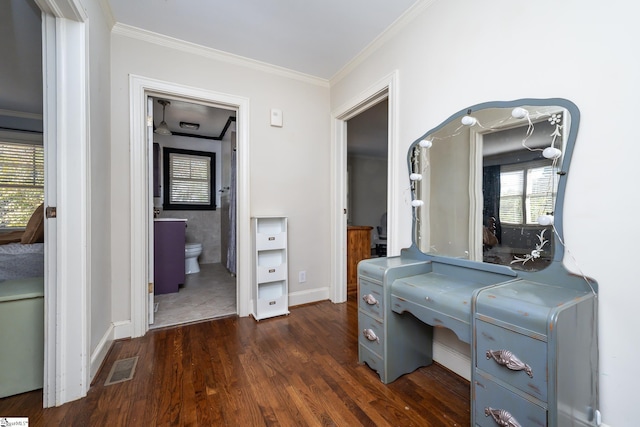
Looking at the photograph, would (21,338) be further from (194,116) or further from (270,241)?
(194,116)

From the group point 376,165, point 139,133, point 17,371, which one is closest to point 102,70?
point 139,133

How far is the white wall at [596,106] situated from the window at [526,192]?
0.26 feet

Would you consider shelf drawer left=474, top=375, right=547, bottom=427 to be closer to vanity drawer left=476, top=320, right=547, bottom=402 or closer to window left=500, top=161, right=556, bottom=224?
vanity drawer left=476, top=320, right=547, bottom=402

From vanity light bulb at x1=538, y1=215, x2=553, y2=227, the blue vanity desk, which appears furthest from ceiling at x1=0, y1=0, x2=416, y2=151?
the blue vanity desk

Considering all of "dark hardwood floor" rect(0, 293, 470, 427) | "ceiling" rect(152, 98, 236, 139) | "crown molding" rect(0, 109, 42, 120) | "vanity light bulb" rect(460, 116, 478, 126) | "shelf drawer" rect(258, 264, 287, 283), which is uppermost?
"ceiling" rect(152, 98, 236, 139)

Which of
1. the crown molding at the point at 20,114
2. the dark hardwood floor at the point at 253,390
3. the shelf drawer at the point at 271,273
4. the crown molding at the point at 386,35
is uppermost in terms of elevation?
the crown molding at the point at 386,35

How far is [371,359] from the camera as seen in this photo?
1625 millimetres

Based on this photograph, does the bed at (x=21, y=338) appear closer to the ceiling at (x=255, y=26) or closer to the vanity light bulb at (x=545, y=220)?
the ceiling at (x=255, y=26)

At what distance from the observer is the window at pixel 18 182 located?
11.7ft

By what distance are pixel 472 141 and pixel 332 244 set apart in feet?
5.90

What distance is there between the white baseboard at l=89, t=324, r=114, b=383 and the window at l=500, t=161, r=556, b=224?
8.21ft

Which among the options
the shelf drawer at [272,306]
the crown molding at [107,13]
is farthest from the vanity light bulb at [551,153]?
the crown molding at [107,13]

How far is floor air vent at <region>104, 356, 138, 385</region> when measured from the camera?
1561mm

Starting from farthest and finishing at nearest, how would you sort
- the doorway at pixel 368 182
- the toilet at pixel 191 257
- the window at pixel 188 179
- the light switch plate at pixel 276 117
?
the doorway at pixel 368 182 < the window at pixel 188 179 < the toilet at pixel 191 257 < the light switch plate at pixel 276 117
